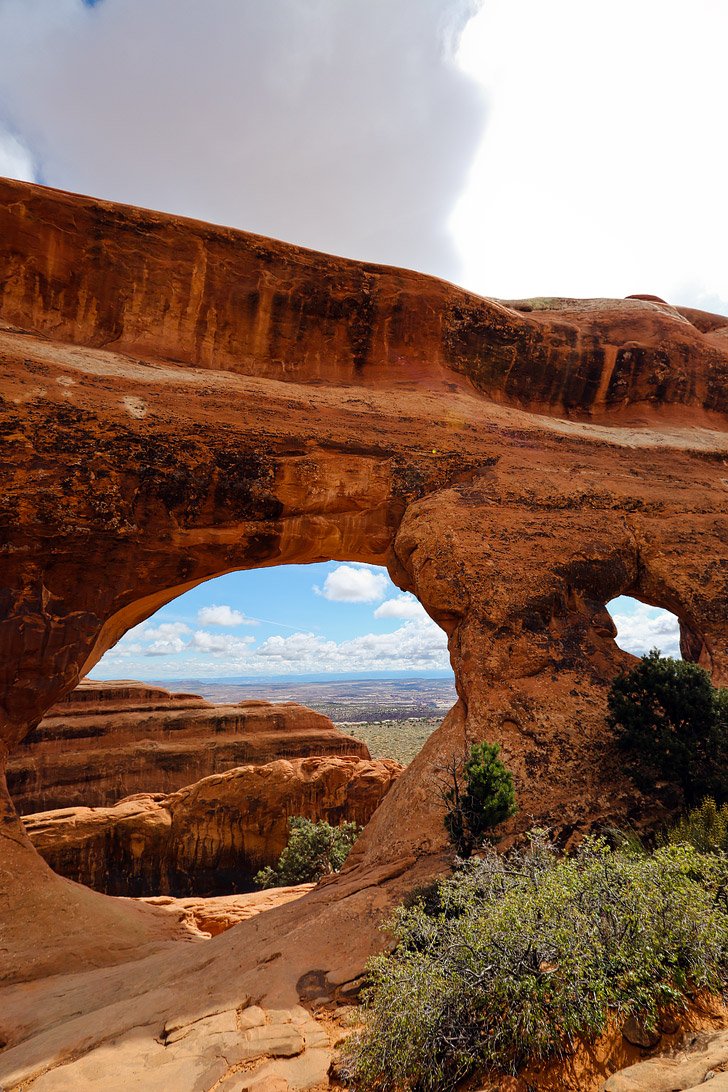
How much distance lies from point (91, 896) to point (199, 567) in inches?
311

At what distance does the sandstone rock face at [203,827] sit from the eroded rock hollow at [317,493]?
566 inches

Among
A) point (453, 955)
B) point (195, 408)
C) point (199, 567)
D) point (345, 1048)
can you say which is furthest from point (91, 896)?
point (195, 408)

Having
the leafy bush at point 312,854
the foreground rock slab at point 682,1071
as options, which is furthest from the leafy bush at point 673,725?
the leafy bush at point 312,854

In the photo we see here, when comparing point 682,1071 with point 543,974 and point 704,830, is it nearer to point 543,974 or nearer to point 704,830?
point 543,974

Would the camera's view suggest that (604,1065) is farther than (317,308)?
No

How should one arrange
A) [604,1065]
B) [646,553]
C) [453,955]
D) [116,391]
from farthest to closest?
1. [646,553]
2. [116,391]
3. [453,955]
4. [604,1065]

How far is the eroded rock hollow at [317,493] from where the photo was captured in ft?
32.8

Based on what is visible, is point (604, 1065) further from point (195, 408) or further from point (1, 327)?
point (1, 327)

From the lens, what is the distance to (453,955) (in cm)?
481

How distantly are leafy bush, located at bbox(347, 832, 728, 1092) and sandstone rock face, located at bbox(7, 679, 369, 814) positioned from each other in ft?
111

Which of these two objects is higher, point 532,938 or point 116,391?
point 116,391

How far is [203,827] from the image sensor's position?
85.0 feet

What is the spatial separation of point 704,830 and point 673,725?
102 inches

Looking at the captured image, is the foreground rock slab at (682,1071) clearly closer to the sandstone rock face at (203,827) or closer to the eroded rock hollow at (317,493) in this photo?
the eroded rock hollow at (317,493)
